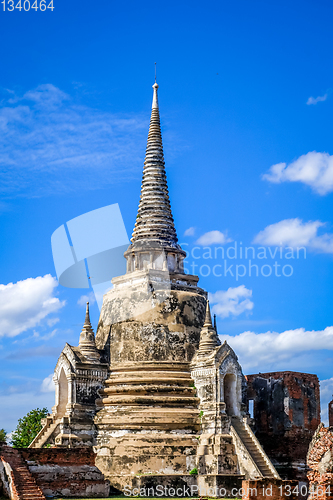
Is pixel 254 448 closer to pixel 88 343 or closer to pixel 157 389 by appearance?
pixel 157 389

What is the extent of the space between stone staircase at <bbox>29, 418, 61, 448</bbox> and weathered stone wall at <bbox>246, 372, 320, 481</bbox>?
9254 millimetres

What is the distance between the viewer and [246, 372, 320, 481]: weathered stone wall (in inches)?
1256

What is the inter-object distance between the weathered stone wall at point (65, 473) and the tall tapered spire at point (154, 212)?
1074 cm

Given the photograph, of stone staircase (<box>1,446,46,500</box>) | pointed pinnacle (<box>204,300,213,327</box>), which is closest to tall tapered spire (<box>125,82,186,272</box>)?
pointed pinnacle (<box>204,300,213,327</box>)

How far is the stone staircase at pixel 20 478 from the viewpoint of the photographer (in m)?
22.6

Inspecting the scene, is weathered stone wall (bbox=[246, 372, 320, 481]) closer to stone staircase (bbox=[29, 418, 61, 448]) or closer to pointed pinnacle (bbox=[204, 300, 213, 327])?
pointed pinnacle (bbox=[204, 300, 213, 327])

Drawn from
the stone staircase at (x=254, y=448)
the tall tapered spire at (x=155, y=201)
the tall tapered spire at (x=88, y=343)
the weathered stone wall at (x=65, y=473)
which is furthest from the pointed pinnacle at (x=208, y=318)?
the weathered stone wall at (x=65, y=473)

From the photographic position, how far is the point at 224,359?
1146 inches

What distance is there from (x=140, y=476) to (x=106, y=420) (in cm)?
345

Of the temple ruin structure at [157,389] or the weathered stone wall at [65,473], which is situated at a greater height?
the temple ruin structure at [157,389]

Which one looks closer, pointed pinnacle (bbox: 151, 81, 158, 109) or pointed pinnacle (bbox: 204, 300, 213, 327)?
pointed pinnacle (bbox: 204, 300, 213, 327)

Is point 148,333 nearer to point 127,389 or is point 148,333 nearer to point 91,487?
point 127,389

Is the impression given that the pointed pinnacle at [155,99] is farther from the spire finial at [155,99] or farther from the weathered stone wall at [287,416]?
the weathered stone wall at [287,416]

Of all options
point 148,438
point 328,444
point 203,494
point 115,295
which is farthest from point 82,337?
point 328,444
